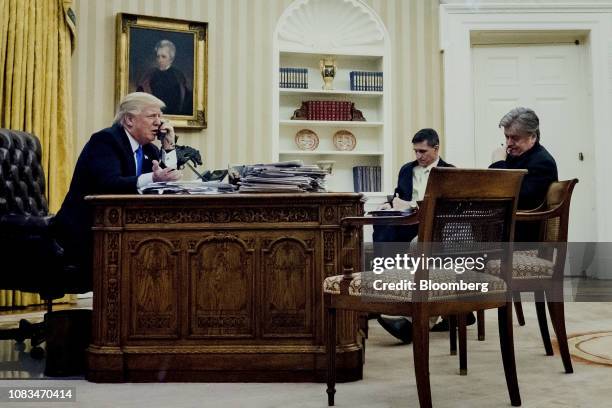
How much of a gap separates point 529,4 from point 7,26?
448 centimetres

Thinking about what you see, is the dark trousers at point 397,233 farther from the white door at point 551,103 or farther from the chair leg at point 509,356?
the white door at point 551,103

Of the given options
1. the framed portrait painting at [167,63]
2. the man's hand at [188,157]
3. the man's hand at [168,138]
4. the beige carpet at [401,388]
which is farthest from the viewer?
the framed portrait painting at [167,63]

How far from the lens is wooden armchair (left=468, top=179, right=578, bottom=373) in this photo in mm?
2613

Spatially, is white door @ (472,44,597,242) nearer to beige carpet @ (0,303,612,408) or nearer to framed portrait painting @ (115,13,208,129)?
framed portrait painting @ (115,13,208,129)

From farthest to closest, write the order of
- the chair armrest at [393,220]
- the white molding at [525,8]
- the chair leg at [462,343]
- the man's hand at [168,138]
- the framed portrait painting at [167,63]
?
the white molding at [525,8]
the framed portrait painting at [167,63]
the man's hand at [168,138]
the chair leg at [462,343]
the chair armrest at [393,220]

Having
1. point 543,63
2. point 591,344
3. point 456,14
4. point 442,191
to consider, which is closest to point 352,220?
point 442,191

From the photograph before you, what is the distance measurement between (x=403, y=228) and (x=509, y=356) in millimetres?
1956

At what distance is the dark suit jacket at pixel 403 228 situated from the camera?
4.02 m

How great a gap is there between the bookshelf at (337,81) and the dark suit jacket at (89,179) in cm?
291

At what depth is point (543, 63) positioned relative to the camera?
239 inches

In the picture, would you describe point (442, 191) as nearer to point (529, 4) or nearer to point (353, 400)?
point (353, 400)

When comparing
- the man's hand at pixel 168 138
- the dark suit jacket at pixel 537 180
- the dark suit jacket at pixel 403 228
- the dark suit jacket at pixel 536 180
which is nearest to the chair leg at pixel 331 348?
the dark suit jacket at pixel 536 180

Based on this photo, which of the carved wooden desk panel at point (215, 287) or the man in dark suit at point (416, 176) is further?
the man in dark suit at point (416, 176)

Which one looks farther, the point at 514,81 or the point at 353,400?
the point at 514,81
